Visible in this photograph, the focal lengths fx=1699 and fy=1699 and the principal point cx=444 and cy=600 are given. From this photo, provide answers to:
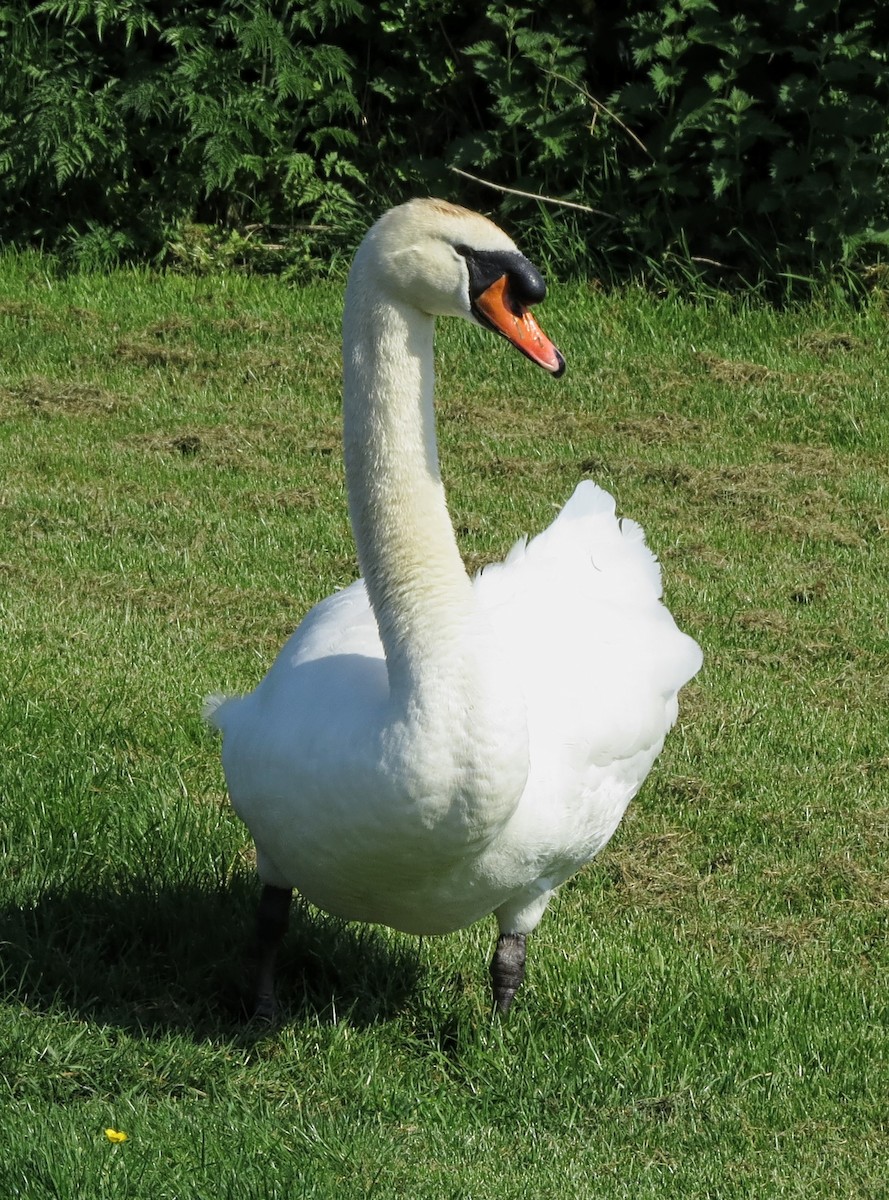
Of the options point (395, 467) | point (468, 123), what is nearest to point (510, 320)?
point (395, 467)

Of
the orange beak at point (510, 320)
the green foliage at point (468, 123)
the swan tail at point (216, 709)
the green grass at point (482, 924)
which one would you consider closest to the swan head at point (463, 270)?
the orange beak at point (510, 320)

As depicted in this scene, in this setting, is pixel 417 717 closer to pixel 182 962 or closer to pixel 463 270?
pixel 463 270

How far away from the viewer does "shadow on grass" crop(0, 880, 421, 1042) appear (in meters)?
3.70

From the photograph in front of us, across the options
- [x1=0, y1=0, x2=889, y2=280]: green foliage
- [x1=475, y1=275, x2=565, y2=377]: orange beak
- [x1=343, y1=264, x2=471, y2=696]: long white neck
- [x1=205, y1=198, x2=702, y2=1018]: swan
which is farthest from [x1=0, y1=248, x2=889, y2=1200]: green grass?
[x1=475, y1=275, x2=565, y2=377]: orange beak

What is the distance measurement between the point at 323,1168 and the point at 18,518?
14.7 feet

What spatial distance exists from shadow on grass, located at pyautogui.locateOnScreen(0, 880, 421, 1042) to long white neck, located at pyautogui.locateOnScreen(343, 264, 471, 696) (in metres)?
1.04

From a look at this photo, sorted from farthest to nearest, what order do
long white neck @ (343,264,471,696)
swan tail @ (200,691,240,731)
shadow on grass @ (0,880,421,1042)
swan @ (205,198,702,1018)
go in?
swan tail @ (200,691,240,731), shadow on grass @ (0,880,421,1042), long white neck @ (343,264,471,696), swan @ (205,198,702,1018)

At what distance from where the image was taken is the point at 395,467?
3.34m

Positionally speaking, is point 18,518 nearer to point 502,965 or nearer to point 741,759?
point 741,759

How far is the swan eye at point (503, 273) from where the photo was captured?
10.3ft

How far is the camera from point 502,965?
149 inches

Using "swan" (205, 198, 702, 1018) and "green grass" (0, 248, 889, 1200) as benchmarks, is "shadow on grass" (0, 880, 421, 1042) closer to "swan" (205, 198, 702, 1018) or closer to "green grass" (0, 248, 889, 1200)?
"green grass" (0, 248, 889, 1200)

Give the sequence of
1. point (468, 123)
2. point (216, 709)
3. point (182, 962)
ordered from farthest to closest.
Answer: point (468, 123)
point (216, 709)
point (182, 962)

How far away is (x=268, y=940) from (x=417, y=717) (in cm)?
93
